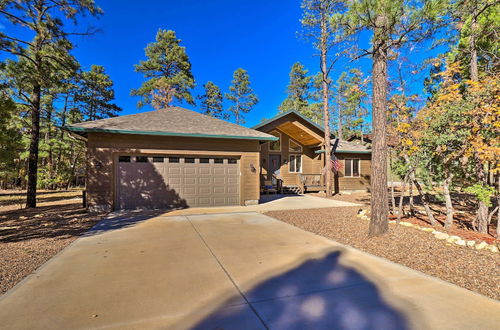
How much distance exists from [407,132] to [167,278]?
6.53 meters

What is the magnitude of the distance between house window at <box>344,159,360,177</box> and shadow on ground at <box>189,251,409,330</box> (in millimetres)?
14128

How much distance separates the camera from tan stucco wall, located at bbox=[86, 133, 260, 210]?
8680mm

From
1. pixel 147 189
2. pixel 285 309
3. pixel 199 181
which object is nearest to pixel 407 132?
pixel 285 309

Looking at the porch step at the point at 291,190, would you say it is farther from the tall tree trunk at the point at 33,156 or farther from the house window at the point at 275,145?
the tall tree trunk at the point at 33,156

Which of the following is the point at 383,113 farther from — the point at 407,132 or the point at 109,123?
the point at 109,123

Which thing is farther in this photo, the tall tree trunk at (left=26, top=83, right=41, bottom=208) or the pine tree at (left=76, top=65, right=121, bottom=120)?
the pine tree at (left=76, top=65, right=121, bottom=120)

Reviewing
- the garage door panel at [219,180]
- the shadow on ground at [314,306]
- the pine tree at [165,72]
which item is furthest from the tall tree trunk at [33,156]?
the pine tree at [165,72]

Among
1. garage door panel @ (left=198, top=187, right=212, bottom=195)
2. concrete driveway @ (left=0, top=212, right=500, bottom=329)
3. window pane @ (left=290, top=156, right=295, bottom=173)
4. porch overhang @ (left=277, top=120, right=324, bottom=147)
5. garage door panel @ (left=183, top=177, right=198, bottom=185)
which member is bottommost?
concrete driveway @ (left=0, top=212, right=500, bottom=329)

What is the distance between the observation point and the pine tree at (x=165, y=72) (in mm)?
25328

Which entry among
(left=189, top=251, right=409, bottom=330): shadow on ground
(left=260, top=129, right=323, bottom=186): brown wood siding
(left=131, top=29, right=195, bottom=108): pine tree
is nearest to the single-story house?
(left=260, top=129, right=323, bottom=186): brown wood siding

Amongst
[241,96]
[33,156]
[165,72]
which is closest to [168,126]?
[33,156]

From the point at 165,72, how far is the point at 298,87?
18.2 metres

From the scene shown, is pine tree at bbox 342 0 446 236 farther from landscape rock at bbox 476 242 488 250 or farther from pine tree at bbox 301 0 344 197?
pine tree at bbox 301 0 344 197

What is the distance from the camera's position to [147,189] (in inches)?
365
